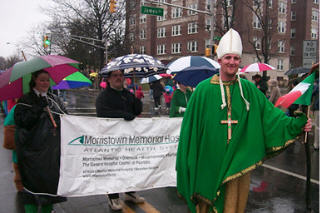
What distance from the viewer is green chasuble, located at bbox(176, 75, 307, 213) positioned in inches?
102

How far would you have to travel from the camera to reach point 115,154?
13.6 feet

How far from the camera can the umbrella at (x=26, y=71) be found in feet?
9.41

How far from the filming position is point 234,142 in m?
2.60

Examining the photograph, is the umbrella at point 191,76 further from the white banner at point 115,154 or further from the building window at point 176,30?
the building window at point 176,30

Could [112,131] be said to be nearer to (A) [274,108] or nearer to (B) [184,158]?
(B) [184,158]

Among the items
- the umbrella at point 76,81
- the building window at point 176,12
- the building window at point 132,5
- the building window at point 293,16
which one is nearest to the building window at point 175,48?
the building window at point 176,12

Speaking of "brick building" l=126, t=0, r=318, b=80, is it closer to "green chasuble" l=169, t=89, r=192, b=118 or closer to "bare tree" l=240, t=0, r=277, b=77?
"bare tree" l=240, t=0, r=277, b=77

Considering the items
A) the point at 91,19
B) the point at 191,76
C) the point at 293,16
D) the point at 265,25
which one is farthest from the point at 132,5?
the point at 293,16

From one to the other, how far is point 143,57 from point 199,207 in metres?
2.54

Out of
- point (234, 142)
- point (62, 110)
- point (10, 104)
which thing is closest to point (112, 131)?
point (62, 110)

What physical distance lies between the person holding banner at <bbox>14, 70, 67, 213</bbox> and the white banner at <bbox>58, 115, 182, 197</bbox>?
11.8 inches

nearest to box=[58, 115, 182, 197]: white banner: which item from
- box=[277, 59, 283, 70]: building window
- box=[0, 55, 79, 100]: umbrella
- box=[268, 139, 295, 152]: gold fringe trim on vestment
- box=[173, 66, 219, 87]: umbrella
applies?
box=[0, 55, 79, 100]: umbrella

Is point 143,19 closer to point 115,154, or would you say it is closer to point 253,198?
point 253,198

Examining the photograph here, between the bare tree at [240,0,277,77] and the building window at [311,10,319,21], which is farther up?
the building window at [311,10,319,21]
